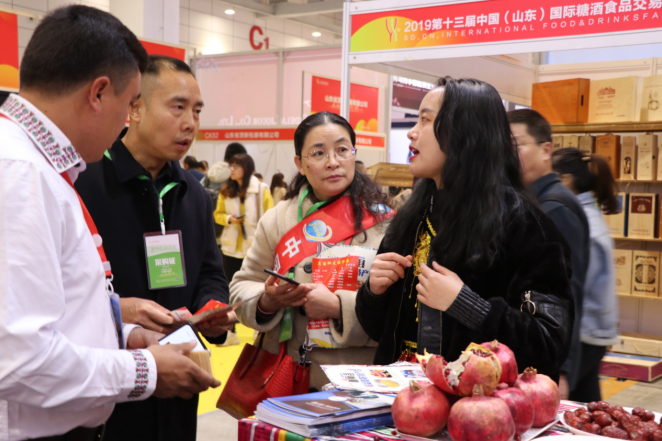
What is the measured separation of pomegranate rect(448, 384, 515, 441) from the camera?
1.04 m

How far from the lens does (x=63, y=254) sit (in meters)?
1.11

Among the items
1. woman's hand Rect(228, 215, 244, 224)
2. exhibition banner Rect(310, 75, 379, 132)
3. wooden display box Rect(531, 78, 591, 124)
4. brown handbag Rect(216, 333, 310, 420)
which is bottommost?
brown handbag Rect(216, 333, 310, 420)

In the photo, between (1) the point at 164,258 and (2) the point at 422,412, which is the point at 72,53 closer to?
(1) the point at 164,258

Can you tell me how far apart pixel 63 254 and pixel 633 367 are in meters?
5.22

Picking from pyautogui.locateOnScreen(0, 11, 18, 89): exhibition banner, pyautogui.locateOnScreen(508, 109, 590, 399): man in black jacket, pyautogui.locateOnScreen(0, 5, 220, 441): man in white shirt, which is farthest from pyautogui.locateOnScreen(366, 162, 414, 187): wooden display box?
pyautogui.locateOnScreen(0, 11, 18, 89): exhibition banner

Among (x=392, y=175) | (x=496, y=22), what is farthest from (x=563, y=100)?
(x=392, y=175)

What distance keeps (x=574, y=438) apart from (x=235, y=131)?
9.40 metres

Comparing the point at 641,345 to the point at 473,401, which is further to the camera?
the point at 641,345

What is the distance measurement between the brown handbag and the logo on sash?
1.33 feet

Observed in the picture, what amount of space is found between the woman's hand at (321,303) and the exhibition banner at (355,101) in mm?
6728

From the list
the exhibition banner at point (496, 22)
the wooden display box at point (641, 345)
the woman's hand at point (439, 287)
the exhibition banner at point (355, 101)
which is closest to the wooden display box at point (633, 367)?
the wooden display box at point (641, 345)

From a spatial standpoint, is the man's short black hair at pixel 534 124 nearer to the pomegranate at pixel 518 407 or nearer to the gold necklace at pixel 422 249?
the gold necklace at pixel 422 249

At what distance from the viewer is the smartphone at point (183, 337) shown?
148 cm

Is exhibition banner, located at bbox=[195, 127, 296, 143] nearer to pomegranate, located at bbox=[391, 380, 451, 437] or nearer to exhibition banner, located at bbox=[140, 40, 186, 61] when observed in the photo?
exhibition banner, located at bbox=[140, 40, 186, 61]
